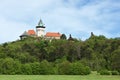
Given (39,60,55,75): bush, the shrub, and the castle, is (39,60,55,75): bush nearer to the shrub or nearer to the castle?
the shrub

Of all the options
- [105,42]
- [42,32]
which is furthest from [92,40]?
[42,32]

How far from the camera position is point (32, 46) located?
398ft

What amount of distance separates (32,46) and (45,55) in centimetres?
657

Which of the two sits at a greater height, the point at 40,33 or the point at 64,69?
the point at 40,33

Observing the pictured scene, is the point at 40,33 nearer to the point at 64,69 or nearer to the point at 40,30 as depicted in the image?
the point at 40,30

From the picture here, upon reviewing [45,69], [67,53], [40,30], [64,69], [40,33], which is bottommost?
[64,69]

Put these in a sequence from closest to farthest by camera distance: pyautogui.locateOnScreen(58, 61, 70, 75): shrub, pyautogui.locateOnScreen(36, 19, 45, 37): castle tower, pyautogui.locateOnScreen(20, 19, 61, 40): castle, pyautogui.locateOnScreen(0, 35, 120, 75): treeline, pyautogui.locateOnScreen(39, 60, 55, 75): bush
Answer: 1. pyautogui.locateOnScreen(58, 61, 70, 75): shrub
2. pyautogui.locateOnScreen(39, 60, 55, 75): bush
3. pyautogui.locateOnScreen(0, 35, 120, 75): treeline
4. pyautogui.locateOnScreen(20, 19, 61, 40): castle
5. pyautogui.locateOnScreen(36, 19, 45, 37): castle tower

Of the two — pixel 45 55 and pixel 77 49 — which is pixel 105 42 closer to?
pixel 77 49

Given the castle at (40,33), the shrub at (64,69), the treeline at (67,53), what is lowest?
the shrub at (64,69)

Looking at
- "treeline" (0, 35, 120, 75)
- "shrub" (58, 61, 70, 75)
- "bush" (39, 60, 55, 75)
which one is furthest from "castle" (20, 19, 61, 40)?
"shrub" (58, 61, 70, 75)

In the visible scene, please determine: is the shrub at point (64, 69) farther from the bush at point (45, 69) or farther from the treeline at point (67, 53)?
the treeline at point (67, 53)

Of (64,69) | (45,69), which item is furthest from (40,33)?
(64,69)

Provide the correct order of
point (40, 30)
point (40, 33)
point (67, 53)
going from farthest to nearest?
point (40, 30), point (40, 33), point (67, 53)

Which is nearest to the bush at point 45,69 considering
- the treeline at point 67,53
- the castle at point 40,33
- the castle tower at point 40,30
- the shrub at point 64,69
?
the shrub at point 64,69
